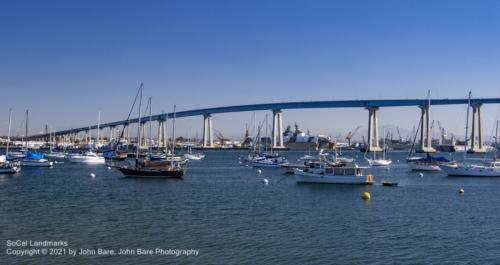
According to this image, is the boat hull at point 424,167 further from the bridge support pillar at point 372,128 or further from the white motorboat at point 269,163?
the bridge support pillar at point 372,128

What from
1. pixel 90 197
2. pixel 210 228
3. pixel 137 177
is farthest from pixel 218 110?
pixel 210 228

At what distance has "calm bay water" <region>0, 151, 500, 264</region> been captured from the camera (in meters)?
19.7

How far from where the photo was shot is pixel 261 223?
25.7m

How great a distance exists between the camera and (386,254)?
1984 cm

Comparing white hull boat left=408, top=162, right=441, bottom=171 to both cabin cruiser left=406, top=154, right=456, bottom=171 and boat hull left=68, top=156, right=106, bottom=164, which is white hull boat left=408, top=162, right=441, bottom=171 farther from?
boat hull left=68, top=156, right=106, bottom=164

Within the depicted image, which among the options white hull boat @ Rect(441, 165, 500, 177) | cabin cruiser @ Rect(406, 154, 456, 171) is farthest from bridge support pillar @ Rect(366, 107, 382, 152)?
white hull boat @ Rect(441, 165, 500, 177)

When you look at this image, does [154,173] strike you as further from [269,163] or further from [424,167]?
[424,167]

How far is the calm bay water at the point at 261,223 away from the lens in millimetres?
19719

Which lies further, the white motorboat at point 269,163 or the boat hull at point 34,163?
the white motorboat at point 269,163

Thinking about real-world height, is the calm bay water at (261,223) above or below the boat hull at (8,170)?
below

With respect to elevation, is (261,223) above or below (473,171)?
below

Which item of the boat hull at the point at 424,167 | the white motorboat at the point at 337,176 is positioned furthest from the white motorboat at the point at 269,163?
the white motorboat at the point at 337,176

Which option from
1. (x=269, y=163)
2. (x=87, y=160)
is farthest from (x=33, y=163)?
(x=269, y=163)

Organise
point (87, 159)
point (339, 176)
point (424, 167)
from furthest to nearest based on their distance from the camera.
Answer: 1. point (87, 159)
2. point (424, 167)
3. point (339, 176)
